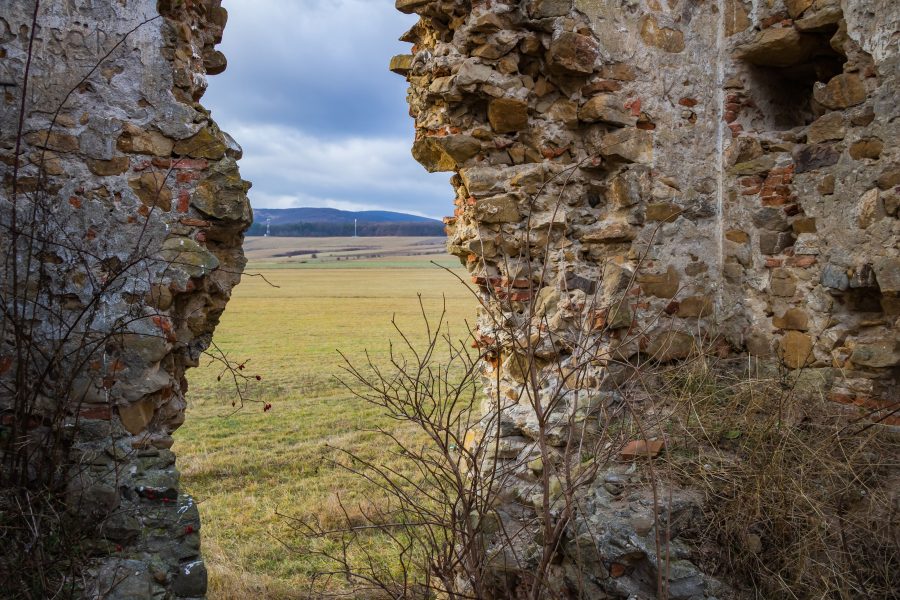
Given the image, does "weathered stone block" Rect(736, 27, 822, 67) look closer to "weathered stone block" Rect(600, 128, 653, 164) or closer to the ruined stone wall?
"weathered stone block" Rect(600, 128, 653, 164)

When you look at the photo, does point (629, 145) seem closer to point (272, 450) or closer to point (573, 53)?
point (573, 53)

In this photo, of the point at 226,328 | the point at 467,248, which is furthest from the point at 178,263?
the point at 226,328

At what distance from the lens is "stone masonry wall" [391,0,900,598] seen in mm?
4184

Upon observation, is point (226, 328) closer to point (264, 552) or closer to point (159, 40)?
point (264, 552)

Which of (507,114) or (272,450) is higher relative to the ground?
(507,114)

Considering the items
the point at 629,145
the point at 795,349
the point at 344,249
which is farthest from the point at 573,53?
the point at 344,249

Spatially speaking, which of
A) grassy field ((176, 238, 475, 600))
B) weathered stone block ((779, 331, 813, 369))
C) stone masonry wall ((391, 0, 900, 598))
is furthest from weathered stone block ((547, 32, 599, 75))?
grassy field ((176, 238, 475, 600))

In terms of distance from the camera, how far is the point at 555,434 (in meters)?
4.11

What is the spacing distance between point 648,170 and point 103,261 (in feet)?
10.3

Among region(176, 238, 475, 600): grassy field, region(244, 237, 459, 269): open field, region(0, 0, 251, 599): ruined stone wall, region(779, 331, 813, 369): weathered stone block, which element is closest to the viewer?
region(0, 0, 251, 599): ruined stone wall

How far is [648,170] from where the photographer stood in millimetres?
4418

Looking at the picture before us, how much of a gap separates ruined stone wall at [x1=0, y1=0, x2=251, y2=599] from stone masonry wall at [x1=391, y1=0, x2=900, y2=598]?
5.48ft

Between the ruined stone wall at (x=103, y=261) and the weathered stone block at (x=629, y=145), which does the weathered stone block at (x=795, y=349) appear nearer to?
the weathered stone block at (x=629, y=145)

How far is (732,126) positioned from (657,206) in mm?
712
